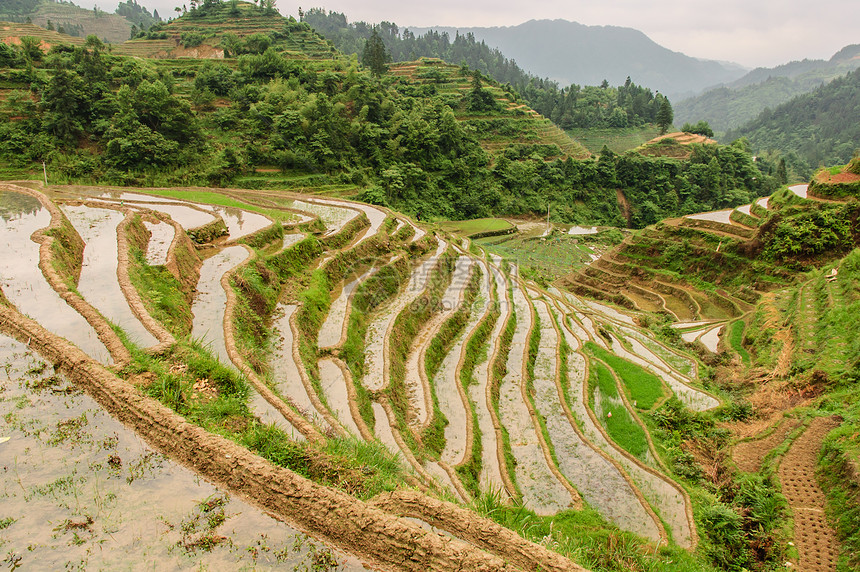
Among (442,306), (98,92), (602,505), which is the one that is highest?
(98,92)

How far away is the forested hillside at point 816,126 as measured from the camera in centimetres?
8396

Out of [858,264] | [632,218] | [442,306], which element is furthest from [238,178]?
[632,218]

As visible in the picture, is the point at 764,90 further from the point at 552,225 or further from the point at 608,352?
the point at 608,352

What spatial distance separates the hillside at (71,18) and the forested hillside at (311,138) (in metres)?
55.0

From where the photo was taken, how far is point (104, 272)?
977 centimetres

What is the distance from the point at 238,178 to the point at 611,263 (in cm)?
2528

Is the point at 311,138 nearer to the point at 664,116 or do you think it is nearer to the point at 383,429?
the point at 383,429

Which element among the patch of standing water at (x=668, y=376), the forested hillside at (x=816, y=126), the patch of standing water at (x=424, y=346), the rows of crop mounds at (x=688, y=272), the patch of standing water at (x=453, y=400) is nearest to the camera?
the patch of standing water at (x=453, y=400)

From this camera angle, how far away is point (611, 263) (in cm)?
3050

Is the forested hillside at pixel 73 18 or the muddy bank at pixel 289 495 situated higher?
the forested hillside at pixel 73 18

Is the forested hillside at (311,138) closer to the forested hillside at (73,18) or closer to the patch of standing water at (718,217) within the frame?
the patch of standing water at (718,217)

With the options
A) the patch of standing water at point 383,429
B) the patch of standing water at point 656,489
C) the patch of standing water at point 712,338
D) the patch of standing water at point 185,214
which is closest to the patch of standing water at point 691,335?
the patch of standing water at point 712,338

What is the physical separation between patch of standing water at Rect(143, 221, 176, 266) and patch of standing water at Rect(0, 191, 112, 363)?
216cm

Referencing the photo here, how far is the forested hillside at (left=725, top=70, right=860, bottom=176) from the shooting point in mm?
83956
